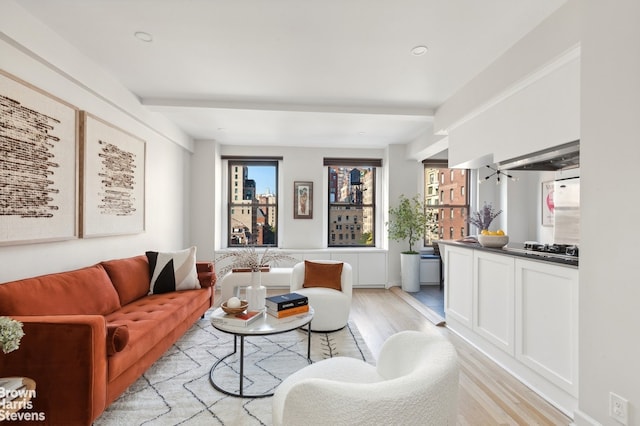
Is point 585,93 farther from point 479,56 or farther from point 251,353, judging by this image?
point 251,353

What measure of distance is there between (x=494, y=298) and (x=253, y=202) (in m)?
4.35

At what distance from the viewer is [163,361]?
2.64 m

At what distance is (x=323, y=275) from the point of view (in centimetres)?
356

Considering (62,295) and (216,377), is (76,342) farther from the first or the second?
(216,377)

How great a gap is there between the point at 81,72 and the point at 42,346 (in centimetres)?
217

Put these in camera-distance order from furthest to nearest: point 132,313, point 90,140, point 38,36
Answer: point 90,140 < point 132,313 < point 38,36

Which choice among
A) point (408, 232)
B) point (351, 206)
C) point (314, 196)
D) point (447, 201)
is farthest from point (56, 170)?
point (447, 201)

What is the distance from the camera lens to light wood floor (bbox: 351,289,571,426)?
1948 millimetres

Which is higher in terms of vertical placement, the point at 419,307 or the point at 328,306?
the point at 328,306

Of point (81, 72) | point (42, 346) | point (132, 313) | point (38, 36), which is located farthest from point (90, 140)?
point (42, 346)

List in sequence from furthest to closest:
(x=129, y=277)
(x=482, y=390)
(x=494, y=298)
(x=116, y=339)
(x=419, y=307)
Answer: (x=419, y=307) → (x=129, y=277) → (x=494, y=298) → (x=482, y=390) → (x=116, y=339)

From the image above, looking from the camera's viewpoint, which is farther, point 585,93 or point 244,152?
point 244,152

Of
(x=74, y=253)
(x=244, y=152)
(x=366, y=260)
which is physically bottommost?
(x=366, y=260)

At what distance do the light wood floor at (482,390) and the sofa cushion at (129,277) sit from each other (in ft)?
7.62
